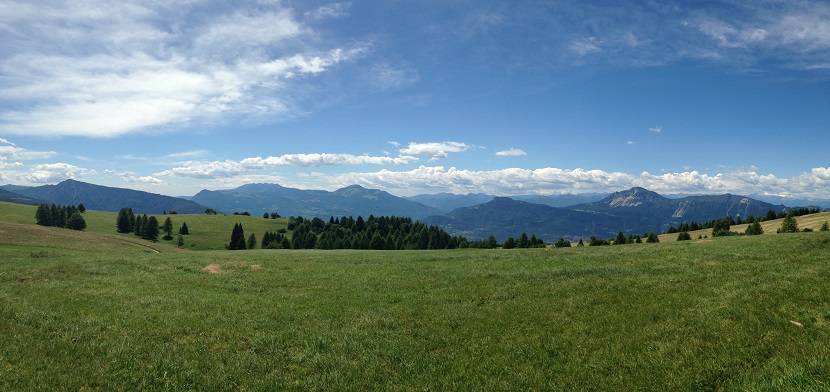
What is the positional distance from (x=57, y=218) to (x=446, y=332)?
7412 inches

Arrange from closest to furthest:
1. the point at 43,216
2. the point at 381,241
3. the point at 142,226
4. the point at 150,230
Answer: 1. the point at 381,241
2. the point at 43,216
3. the point at 150,230
4. the point at 142,226

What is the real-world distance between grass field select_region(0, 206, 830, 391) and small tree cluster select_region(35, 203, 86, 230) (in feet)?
512

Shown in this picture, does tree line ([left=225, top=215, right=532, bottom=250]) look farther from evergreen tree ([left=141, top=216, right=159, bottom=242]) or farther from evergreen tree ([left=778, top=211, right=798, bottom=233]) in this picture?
evergreen tree ([left=778, top=211, right=798, bottom=233])

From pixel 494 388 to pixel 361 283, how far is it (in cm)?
1874

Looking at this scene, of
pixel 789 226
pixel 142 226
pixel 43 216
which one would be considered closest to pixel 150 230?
pixel 142 226

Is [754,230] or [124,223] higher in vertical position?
[754,230]

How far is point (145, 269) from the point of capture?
37.5 meters

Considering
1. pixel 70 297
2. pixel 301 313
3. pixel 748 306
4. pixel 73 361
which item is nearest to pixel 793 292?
pixel 748 306

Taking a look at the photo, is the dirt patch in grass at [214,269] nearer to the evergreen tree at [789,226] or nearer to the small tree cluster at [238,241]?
the evergreen tree at [789,226]

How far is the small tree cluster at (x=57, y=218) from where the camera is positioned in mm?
144750

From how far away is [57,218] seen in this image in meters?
148

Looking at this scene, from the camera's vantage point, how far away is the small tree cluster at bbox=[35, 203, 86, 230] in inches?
5699

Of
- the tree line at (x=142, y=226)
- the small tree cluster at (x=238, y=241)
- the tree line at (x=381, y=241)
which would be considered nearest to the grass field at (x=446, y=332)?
the tree line at (x=381, y=241)

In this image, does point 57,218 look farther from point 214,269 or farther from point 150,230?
point 214,269
